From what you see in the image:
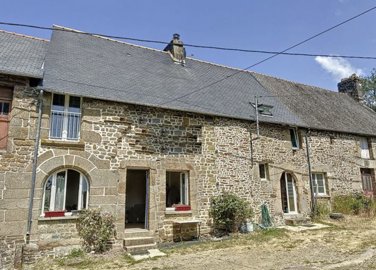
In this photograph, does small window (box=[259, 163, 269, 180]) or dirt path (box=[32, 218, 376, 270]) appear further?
small window (box=[259, 163, 269, 180])

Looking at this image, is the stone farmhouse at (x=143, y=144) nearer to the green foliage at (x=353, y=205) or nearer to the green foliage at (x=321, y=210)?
the green foliage at (x=321, y=210)

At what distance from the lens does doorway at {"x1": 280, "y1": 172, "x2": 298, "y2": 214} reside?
12.4 metres

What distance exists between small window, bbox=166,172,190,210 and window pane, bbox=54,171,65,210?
11.5 ft

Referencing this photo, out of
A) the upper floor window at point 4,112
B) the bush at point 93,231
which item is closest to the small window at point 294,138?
the bush at point 93,231

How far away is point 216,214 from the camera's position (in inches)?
397

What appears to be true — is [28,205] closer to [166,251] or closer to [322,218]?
[166,251]

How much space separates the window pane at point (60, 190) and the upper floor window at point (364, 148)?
14576 mm

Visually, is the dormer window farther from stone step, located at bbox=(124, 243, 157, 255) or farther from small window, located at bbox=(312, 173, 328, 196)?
stone step, located at bbox=(124, 243, 157, 255)

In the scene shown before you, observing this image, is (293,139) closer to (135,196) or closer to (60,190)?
(135,196)

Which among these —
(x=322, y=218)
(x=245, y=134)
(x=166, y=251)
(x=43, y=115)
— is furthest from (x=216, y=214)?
(x=43, y=115)

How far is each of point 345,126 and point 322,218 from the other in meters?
5.71

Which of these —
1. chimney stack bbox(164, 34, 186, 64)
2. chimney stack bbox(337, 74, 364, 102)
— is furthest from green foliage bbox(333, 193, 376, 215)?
chimney stack bbox(164, 34, 186, 64)

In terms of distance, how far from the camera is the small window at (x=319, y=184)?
1330 centimetres

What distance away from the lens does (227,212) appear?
10.1 metres
